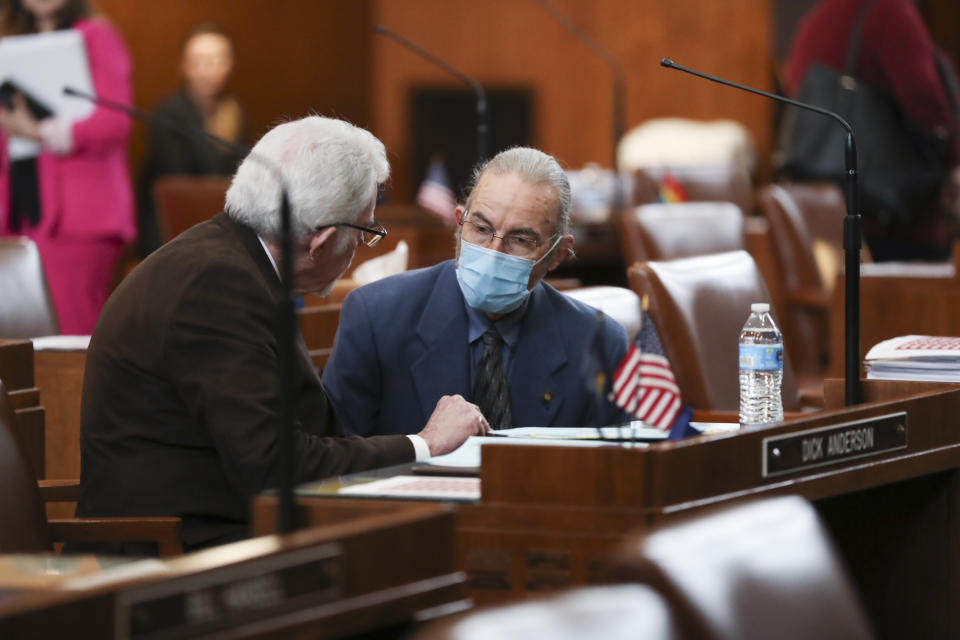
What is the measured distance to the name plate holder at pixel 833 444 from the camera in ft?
6.30

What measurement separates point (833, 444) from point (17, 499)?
116cm

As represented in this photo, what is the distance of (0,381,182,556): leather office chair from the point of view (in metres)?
2.09

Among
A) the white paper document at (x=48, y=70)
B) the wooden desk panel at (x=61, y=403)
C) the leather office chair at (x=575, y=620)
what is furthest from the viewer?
the white paper document at (x=48, y=70)

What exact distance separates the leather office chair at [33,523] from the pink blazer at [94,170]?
2542 mm

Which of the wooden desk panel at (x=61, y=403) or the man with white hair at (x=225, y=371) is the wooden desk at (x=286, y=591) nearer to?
the man with white hair at (x=225, y=371)

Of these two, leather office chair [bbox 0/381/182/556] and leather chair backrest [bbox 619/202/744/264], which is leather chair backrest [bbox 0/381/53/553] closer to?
leather office chair [bbox 0/381/182/556]

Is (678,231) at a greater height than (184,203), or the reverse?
(184,203)

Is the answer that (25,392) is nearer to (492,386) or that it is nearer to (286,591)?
(492,386)

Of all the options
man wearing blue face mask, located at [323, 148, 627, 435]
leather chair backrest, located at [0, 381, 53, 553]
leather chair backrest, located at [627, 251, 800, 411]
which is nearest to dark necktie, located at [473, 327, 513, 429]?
man wearing blue face mask, located at [323, 148, 627, 435]

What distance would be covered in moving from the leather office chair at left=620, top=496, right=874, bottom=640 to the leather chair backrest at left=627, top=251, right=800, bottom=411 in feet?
5.73

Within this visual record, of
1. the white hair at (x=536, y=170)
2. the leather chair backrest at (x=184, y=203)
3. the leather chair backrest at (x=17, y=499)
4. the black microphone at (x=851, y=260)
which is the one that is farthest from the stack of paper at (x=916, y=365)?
the leather chair backrest at (x=184, y=203)

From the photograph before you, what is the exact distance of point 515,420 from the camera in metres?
2.61

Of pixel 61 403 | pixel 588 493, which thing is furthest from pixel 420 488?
pixel 61 403

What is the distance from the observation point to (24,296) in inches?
137
